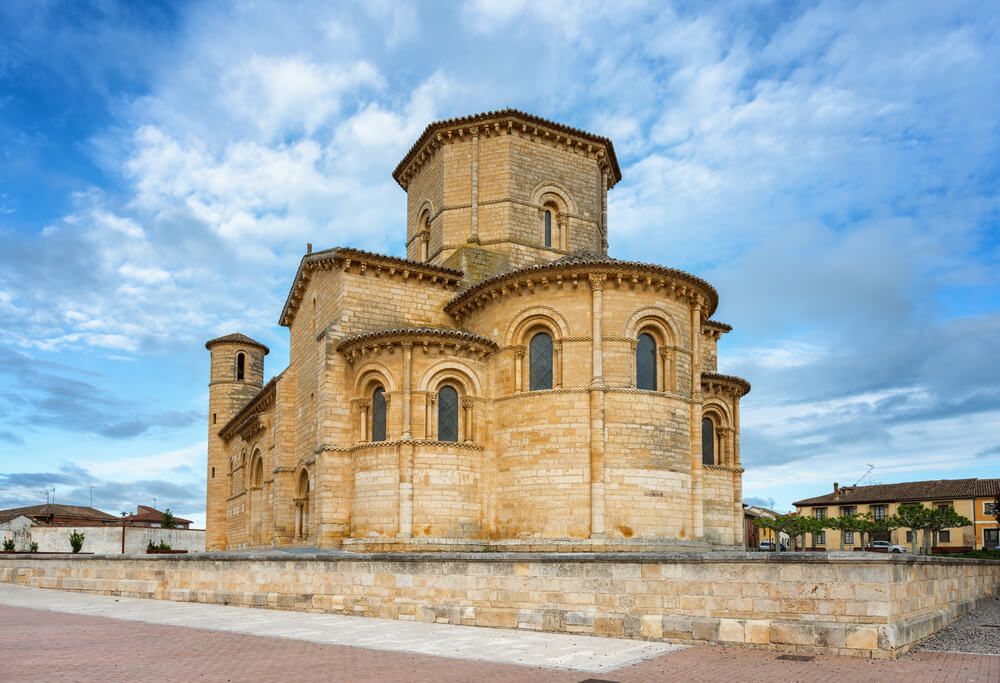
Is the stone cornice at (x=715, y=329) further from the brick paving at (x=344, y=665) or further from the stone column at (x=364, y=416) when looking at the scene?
the brick paving at (x=344, y=665)

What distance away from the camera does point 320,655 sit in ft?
32.4

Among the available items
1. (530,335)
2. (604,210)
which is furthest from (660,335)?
(604,210)

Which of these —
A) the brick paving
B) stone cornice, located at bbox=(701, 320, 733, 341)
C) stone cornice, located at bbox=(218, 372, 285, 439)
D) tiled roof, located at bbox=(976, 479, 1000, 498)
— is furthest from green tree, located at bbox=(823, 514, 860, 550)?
the brick paving

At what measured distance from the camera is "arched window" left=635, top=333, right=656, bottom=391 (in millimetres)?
21969

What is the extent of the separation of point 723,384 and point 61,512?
2484 inches

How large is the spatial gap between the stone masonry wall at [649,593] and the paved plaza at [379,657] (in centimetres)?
33

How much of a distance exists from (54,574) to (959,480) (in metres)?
59.3

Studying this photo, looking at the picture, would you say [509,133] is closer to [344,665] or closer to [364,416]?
[364,416]

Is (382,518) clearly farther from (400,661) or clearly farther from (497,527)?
(400,661)

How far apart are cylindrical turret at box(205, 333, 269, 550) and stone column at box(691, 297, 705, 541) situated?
27645 millimetres

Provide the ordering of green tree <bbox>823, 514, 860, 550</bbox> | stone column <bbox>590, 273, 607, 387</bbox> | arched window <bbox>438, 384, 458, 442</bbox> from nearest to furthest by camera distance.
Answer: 1. stone column <bbox>590, 273, 607, 387</bbox>
2. arched window <bbox>438, 384, 458, 442</bbox>
3. green tree <bbox>823, 514, 860, 550</bbox>

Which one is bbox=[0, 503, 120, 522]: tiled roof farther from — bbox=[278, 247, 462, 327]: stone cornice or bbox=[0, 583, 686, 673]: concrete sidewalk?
bbox=[0, 583, 686, 673]: concrete sidewalk

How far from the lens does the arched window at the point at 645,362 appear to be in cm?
2197

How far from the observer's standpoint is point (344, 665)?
9117 millimetres
